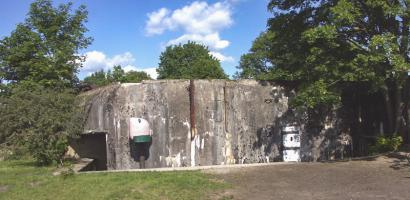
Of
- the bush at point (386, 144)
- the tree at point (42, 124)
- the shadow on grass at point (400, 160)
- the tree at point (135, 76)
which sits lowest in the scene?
the shadow on grass at point (400, 160)

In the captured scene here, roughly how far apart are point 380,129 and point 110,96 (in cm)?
871

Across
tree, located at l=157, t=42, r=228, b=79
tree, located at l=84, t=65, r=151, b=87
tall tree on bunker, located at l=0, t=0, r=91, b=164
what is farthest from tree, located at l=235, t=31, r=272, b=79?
tall tree on bunker, located at l=0, t=0, r=91, b=164

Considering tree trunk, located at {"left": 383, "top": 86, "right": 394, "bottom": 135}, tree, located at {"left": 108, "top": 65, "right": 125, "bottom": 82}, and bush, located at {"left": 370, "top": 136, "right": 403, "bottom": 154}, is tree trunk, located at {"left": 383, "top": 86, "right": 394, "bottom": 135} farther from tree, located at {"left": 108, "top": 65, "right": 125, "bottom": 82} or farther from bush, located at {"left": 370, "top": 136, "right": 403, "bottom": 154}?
tree, located at {"left": 108, "top": 65, "right": 125, "bottom": 82}

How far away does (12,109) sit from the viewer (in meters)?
16.1

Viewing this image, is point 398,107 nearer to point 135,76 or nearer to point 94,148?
point 94,148

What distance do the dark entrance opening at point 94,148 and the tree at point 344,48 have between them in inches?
293

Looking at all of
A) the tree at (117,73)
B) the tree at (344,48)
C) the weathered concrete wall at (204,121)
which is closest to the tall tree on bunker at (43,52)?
the weathered concrete wall at (204,121)

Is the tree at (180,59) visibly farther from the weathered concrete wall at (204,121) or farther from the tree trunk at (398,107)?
the tree trunk at (398,107)

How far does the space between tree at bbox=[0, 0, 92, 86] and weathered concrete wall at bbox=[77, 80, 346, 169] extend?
8.97m

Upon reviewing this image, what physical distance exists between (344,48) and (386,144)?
3031 millimetres

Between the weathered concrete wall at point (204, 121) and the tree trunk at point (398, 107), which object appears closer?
the tree trunk at point (398, 107)

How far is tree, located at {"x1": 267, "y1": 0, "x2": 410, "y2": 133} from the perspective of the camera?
12938 millimetres

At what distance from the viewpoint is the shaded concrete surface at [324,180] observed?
32.6ft

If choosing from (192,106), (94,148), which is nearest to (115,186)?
(192,106)
